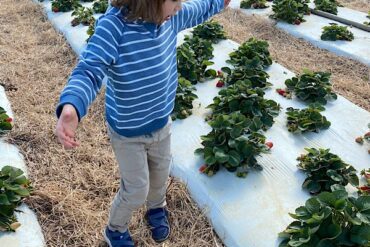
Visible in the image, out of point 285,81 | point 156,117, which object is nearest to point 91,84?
point 156,117

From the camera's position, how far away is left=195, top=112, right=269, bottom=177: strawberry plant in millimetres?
3170

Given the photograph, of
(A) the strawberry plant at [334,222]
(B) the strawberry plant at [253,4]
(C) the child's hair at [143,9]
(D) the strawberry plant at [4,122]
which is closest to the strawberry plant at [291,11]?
(B) the strawberry plant at [253,4]

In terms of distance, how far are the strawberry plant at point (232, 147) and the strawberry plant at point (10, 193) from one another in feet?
4.05

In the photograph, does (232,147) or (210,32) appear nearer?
(232,147)

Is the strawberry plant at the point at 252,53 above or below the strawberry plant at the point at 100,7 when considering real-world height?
above

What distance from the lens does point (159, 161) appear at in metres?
2.48

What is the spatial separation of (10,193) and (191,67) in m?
2.26

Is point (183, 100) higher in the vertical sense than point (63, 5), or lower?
higher

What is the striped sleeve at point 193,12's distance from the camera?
241 cm

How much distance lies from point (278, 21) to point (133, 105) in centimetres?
493

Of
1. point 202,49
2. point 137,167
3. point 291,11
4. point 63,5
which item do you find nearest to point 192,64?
point 202,49

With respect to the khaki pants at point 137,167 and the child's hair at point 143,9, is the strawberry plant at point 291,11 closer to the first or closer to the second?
the khaki pants at point 137,167

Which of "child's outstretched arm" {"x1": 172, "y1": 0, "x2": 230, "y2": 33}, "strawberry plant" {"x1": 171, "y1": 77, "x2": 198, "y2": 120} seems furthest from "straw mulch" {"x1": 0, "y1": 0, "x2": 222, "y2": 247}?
"child's outstretched arm" {"x1": 172, "y1": 0, "x2": 230, "y2": 33}

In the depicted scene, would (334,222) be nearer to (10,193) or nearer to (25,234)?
(25,234)
